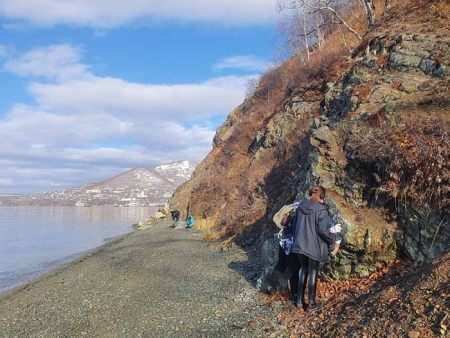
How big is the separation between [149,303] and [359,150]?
6.21 meters

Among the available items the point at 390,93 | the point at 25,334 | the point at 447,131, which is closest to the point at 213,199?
the point at 390,93

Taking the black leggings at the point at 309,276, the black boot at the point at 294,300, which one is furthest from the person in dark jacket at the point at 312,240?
the black boot at the point at 294,300

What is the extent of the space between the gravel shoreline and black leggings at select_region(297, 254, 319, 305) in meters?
1.13

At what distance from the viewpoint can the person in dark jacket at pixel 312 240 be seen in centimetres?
681

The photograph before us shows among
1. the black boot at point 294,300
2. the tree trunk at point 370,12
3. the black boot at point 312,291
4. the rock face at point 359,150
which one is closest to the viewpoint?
the black boot at point 312,291

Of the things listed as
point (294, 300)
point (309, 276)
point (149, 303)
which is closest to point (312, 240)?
point (309, 276)

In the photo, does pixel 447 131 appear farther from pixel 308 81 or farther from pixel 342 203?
pixel 308 81

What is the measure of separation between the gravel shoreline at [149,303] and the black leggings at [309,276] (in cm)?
113

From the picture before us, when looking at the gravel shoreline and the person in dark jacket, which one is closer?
Answer: the person in dark jacket

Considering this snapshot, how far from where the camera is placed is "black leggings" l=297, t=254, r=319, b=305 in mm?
6858

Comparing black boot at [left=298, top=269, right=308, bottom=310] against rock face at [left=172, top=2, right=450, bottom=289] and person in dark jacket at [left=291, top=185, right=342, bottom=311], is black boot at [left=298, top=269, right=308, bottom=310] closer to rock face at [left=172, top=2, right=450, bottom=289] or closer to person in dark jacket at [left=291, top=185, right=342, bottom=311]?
person in dark jacket at [left=291, top=185, right=342, bottom=311]

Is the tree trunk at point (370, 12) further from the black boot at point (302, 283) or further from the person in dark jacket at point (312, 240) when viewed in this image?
the black boot at point (302, 283)

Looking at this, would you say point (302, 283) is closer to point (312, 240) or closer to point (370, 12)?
point (312, 240)

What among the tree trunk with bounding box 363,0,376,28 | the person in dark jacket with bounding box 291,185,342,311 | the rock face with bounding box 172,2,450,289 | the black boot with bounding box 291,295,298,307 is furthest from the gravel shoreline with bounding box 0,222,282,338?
the tree trunk with bounding box 363,0,376,28
